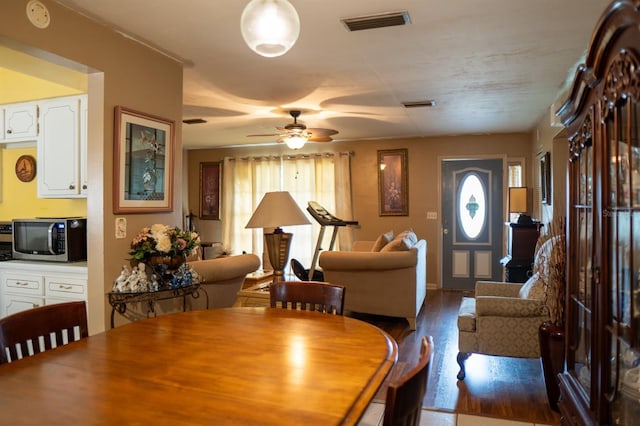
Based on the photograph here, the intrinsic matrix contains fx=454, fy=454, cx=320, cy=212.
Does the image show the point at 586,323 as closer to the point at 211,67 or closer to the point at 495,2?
the point at 495,2

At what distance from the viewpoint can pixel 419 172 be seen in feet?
24.1

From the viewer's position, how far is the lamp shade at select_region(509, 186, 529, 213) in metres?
6.13

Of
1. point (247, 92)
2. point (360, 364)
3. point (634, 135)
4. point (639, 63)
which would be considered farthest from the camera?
point (247, 92)

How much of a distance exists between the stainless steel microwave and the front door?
5.41 metres

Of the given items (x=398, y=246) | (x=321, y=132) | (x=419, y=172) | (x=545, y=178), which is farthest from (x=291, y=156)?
(x=545, y=178)

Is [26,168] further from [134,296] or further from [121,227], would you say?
[134,296]

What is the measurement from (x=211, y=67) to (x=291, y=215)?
4.58 ft

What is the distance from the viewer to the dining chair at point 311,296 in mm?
2246

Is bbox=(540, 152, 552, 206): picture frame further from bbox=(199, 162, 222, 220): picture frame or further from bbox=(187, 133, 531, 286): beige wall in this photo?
bbox=(199, 162, 222, 220): picture frame

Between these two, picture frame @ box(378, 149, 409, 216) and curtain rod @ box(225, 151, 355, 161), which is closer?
picture frame @ box(378, 149, 409, 216)

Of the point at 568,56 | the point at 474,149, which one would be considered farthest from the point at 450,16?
the point at 474,149

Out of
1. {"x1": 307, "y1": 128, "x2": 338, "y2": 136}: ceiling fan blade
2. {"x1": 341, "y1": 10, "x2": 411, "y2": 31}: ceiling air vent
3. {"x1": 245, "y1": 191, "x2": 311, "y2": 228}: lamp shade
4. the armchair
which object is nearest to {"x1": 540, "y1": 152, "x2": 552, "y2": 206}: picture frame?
the armchair

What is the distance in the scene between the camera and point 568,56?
11.1 feet

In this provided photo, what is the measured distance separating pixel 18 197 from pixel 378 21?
3.51 meters
